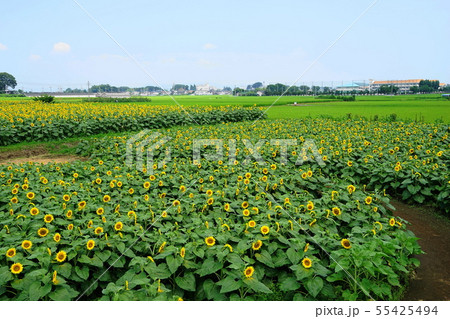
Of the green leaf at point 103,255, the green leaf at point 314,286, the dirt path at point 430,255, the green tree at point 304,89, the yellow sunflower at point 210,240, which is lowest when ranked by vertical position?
the dirt path at point 430,255

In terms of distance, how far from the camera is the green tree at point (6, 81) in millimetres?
74000

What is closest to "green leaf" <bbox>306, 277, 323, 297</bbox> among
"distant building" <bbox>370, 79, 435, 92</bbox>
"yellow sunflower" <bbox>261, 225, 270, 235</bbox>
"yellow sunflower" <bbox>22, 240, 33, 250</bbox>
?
"yellow sunflower" <bbox>261, 225, 270, 235</bbox>

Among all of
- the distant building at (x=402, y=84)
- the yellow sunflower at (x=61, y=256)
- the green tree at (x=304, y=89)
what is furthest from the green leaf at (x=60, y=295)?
the distant building at (x=402, y=84)

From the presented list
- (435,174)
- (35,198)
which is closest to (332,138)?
(435,174)

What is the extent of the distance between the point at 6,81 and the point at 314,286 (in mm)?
89801

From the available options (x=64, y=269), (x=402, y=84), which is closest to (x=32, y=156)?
(x=64, y=269)

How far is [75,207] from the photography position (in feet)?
15.0

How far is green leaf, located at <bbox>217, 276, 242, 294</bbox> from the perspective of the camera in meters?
2.83

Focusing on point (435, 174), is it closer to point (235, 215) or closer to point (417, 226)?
point (417, 226)

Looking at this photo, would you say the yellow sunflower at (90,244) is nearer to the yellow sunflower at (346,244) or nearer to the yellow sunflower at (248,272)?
the yellow sunflower at (248,272)

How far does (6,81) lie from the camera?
74812mm

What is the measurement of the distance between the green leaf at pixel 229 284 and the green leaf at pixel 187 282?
12.5 inches

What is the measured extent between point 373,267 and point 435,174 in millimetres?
4260

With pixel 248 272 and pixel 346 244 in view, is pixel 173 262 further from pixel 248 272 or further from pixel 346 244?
pixel 346 244
